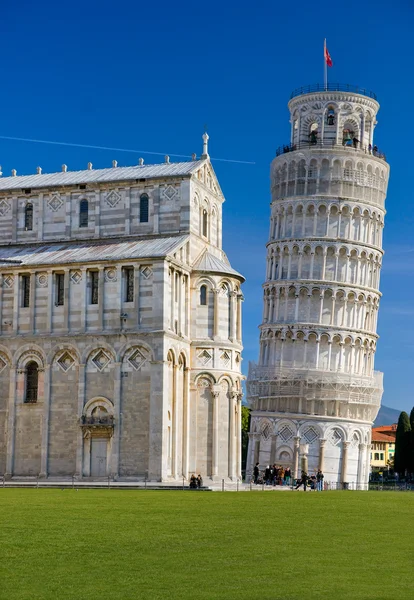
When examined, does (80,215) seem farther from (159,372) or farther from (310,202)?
(310,202)

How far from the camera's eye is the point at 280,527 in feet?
95.0

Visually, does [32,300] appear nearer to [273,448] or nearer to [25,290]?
[25,290]

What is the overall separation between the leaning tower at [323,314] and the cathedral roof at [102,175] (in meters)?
36.5

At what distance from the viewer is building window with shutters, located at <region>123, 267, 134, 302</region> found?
199 ft

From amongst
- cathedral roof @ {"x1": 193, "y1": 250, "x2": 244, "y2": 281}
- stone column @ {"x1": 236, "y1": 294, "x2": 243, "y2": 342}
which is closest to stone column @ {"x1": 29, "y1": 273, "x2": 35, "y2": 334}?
cathedral roof @ {"x1": 193, "y1": 250, "x2": 244, "y2": 281}

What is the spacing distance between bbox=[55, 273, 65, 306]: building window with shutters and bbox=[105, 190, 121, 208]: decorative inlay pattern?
630 cm

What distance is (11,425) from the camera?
204 ft

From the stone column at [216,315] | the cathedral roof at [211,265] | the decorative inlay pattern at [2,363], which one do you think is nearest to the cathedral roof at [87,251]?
the cathedral roof at [211,265]

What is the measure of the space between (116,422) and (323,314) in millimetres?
44767

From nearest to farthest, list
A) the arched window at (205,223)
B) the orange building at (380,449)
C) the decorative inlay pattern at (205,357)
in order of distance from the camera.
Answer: the decorative inlay pattern at (205,357) → the arched window at (205,223) → the orange building at (380,449)

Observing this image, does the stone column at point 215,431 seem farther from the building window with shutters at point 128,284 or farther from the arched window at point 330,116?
the arched window at point 330,116

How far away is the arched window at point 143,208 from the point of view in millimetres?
65562

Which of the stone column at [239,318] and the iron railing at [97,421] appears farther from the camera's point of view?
the stone column at [239,318]

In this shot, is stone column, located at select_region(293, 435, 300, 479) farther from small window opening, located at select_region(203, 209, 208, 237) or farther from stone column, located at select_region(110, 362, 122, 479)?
stone column, located at select_region(110, 362, 122, 479)
